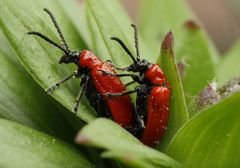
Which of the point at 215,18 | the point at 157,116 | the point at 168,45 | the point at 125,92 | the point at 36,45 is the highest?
the point at 36,45

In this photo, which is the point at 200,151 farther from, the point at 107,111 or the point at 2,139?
the point at 2,139

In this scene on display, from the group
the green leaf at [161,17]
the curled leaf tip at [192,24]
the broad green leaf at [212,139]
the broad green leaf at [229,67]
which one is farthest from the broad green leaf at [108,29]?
the green leaf at [161,17]

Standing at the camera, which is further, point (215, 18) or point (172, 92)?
point (215, 18)

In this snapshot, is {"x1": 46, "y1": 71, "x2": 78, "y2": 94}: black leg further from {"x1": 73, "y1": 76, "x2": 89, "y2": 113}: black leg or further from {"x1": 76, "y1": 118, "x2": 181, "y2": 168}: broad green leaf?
{"x1": 76, "y1": 118, "x2": 181, "y2": 168}: broad green leaf

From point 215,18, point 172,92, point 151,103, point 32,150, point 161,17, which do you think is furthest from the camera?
point 215,18

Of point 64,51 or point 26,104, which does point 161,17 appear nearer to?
point 64,51

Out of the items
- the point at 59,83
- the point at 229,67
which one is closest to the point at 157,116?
the point at 59,83
